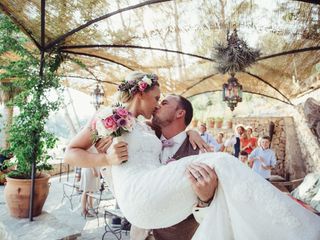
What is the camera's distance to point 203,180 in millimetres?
1453

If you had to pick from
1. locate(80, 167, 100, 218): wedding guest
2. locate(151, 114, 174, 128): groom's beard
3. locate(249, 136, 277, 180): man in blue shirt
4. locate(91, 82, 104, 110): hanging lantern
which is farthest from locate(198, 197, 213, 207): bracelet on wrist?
locate(91, 82, 104, 110): hanging lantern

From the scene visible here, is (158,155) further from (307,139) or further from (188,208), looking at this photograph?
(307,139)

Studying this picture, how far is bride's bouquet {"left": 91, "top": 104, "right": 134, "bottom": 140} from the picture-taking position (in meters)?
1.63

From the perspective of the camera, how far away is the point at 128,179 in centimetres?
161

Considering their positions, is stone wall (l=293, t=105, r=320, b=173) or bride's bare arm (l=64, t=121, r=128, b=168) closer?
bride's bare arm (l=64, t=121, r=128, b=168)

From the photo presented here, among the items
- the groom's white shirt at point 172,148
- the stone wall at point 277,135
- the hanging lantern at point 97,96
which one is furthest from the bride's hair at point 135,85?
the stone wall at point 277,135

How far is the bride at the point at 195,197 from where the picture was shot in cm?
132

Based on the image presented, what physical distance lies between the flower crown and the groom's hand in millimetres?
722

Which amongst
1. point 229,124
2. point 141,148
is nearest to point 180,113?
point 141,148

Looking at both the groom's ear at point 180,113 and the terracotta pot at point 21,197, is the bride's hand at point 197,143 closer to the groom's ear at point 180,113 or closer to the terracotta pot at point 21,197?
the groom's ear at point 180,113

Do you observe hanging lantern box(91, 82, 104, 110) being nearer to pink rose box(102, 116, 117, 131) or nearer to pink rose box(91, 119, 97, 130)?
pink rose box(91, 119, 97, 130)

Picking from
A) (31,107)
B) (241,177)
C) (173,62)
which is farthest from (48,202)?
(241,177)

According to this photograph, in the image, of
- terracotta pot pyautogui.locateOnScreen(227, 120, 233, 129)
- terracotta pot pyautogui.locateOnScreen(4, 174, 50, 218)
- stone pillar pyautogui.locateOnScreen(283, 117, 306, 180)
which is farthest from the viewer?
→ terracotta pot pyautogui.locateOnScreen(227, 120, 233, 129)

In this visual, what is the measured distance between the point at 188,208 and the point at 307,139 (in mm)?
6795
